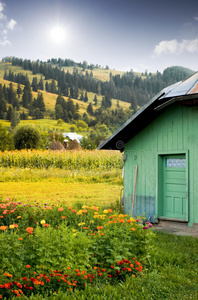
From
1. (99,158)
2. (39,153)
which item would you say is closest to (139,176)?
(99,158)

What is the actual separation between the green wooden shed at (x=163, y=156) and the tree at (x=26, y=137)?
26.8 m

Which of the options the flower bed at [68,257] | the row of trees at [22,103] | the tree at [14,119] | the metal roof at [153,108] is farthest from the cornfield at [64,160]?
the row of trees at [22,103]

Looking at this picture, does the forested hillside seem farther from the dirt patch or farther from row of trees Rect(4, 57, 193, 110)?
the dirt patch

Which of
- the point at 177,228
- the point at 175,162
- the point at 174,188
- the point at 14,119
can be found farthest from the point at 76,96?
the point at 177,228

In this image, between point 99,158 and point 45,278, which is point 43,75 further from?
point 45,278

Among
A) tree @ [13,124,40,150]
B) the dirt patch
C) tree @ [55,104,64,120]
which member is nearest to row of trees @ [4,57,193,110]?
tree @ [55,104,64,120]

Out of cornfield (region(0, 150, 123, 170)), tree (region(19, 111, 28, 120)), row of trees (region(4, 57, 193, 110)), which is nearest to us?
cornfield (region(0, 150, 123, 170))

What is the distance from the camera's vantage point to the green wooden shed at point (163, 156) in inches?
342

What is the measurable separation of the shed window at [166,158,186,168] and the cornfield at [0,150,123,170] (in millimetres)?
13913

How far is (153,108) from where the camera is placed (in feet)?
30.8

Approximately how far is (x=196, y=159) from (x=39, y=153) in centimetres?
1769

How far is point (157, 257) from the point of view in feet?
19.1

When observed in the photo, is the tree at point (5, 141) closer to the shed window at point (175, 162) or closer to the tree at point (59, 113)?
the shed window at point (175, 162)

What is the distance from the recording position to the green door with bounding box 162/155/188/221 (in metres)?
9.15
